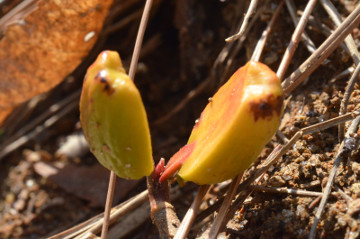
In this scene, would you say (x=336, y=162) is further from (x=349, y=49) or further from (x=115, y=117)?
(x=115, y=117)

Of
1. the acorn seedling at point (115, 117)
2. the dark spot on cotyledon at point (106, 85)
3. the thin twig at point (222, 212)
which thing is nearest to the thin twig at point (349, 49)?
the thin twig at point (222, 212)

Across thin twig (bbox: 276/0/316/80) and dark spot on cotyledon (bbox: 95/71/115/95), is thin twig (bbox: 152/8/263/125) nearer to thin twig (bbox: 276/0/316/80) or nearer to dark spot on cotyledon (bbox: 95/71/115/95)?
thin twig (bbox: 276/0/316/80)

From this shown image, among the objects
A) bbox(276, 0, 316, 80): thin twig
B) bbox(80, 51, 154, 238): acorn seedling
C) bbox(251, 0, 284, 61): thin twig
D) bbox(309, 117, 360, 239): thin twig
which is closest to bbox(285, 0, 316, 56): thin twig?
bbox(251, 0, 284, 61): thin twig

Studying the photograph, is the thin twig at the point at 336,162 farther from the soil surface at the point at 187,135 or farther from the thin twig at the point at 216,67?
the thin twig at the point at 216,67

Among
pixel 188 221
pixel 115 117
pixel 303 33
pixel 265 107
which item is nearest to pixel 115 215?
pixel 188 221

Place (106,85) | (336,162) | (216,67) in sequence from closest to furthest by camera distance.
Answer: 1. (106,85)
2. (336,162)
3. (216,67)

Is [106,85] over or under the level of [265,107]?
over

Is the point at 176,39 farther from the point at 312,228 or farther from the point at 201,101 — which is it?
the point at 312,228

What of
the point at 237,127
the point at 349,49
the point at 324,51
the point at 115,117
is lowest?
the point at 349,49
